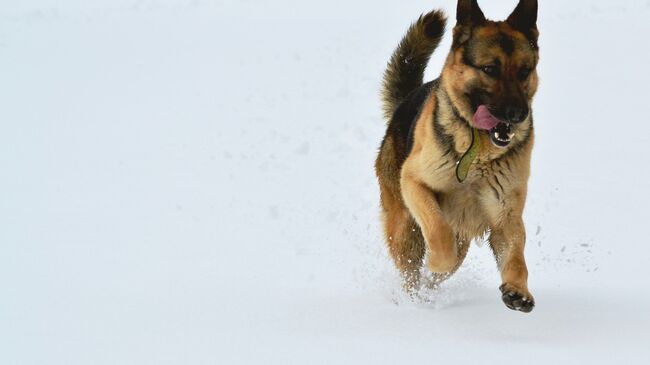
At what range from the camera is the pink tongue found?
175 inches

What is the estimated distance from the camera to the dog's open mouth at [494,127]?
14.5 ft

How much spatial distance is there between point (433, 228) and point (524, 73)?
93 cm

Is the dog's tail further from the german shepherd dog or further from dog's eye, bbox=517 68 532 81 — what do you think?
dog's eye, bbox=517 68 532 81

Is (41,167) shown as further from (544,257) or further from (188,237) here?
(544,257)

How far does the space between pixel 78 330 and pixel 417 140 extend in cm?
206

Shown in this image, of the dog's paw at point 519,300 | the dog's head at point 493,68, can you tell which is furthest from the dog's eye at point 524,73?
the dog's paw at point 519,300

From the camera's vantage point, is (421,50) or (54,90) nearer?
(421,50)

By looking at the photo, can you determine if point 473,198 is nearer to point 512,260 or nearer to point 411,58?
point 512,260

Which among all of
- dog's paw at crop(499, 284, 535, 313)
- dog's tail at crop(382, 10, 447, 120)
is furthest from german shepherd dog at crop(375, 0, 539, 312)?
dog's tail at crop(382, 10, 447, 120)

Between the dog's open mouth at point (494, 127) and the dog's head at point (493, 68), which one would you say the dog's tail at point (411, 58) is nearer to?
the dog's head at point (493, 68)

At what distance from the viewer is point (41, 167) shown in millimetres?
8953

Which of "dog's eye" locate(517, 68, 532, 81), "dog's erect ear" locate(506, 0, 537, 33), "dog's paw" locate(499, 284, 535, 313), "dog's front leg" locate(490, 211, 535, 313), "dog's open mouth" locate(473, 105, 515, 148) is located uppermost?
"dog's erect ear" locate(506, 0, 537, 33)

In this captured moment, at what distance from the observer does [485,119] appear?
4469mm

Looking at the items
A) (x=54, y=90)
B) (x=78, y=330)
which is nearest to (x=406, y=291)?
(x=78, y=330)
